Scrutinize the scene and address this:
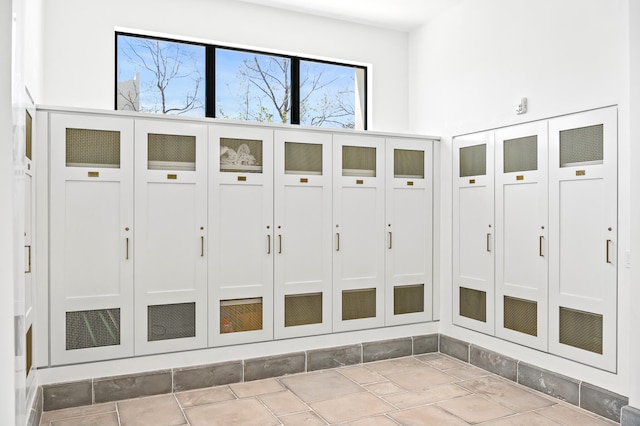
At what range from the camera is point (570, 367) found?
3658 mm

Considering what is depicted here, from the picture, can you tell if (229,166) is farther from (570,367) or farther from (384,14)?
(570,367)

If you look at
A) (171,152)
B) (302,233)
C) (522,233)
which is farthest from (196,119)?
(522,233)

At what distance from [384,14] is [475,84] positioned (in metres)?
1.15

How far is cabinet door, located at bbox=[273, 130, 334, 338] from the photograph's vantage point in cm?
426

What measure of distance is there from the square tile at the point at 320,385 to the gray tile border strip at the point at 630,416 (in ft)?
5.56

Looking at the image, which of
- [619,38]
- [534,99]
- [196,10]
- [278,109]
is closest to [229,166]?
[278,109]

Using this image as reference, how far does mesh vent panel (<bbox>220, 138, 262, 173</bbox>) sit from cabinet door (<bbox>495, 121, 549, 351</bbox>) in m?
1.96

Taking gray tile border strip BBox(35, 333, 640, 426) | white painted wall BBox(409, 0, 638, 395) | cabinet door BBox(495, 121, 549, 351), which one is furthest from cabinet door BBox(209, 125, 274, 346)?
cabinet door BBox(495, 121, 549, 351)

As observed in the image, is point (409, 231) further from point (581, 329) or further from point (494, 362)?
point (581, 329)

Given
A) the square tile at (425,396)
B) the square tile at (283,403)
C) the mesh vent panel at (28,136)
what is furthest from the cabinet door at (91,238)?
the square tile at (425,396)

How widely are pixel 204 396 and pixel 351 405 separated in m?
1.07

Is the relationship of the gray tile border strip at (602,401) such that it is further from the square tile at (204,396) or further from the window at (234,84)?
the window at (234,84)

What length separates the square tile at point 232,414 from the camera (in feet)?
10.9

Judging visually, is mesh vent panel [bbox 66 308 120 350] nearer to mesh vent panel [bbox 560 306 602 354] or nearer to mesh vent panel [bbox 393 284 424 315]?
mesh vent panel [bbox 393 284 424 315]
